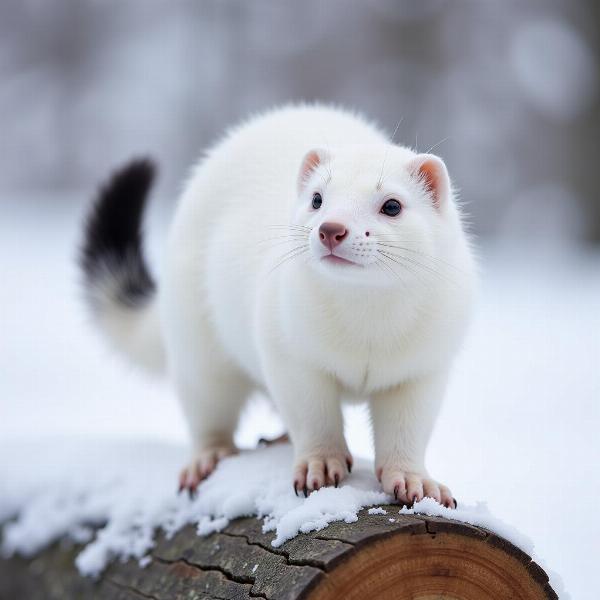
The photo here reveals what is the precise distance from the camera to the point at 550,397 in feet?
16.6

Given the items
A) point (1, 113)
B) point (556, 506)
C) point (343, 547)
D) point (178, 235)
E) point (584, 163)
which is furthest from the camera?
point (1, 113)

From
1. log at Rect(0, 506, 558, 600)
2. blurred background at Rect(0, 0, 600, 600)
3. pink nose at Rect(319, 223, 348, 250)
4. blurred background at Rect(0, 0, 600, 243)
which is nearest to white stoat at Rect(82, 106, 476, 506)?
pink nose at Rect(319, 223, 348, 250)

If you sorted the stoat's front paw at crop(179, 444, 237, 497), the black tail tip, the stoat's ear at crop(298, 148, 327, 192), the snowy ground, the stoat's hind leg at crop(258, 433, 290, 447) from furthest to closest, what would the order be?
the black tail tip → the snowy ground → the stoat's hind leg at crop(258, 433, 290, 447) → the stoat's front paw at crop(179, 444, 237, 497) → the stoat's ear at crop(298, 148, 327, 192)

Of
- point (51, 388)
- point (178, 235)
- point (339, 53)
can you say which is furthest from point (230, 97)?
point (178, 235)

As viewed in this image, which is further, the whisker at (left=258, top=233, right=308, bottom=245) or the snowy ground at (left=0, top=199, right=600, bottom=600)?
the snowy ground at (left=0, top=199, right=600, bottom=600)

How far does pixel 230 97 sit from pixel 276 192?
795cm

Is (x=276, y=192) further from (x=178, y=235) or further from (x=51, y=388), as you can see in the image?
(x=51, y=388)

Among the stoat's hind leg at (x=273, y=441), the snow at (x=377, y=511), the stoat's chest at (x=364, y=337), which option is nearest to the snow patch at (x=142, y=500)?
the snow at (x=377, y=511)

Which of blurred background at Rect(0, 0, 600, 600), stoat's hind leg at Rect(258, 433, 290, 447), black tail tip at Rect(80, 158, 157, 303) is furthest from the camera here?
blurred background at Rect(0, 0, 600, 600)

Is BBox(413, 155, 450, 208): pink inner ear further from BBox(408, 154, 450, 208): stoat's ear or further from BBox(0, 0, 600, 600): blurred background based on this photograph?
BBox(0, 0, 600, 600): blurred background

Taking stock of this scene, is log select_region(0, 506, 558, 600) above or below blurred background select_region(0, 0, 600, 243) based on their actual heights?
below

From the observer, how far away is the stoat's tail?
3.70 meters

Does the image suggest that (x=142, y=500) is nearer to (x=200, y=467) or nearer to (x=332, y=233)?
(x=200, y=467)

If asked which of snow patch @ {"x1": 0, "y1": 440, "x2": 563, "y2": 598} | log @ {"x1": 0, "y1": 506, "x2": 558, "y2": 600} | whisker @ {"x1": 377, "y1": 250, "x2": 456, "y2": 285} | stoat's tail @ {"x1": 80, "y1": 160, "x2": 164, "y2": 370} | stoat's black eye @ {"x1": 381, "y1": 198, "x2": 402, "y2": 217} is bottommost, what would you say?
log @ {"x1": 0, "y1": 506, "x2": 558, "y2": 600}
